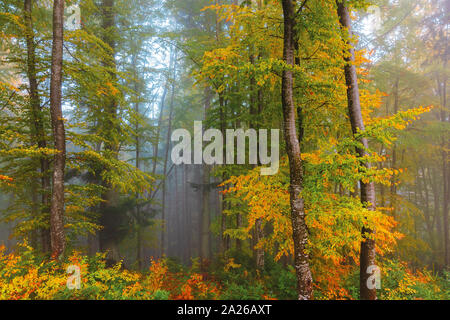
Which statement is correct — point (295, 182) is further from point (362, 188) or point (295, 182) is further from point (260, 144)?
point (260, 144)

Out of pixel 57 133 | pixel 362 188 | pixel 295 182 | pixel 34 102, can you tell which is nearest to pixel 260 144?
pixel 295 182

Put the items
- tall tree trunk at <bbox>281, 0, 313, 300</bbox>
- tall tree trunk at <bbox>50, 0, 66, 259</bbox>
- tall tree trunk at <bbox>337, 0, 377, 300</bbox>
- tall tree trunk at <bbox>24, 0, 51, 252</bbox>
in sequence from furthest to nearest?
1. tall tree trunk at <bbox>24, 0, 51, 252</bbox>
2. tall tree trunk at <bbox>50, 0, 66, 259</bbox>
3. tall tree trunk at <bbox>337, 0, 377, 300</bbox>
4. tall tree trunk at <bbox>281, 0, 313, 300</bbox>

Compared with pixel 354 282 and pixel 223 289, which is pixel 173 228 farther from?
pixel 354 282

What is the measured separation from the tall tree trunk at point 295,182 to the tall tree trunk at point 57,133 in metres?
6.31

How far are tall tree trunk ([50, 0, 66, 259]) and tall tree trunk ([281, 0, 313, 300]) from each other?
6.31m

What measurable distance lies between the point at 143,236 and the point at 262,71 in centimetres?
1289

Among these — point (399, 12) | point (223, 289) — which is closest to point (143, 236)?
point (223, 289)

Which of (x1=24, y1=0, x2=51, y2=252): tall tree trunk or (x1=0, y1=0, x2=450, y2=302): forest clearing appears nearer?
(x1=0, y1=0, x2=450, y2=302): forest clearing

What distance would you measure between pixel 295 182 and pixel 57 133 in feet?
22.0

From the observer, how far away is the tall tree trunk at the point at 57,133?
554cm

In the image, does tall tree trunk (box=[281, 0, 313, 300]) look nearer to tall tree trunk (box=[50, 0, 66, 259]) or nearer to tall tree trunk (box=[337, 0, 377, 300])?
tall tree trunk (box=[337, 0, 377, 300])

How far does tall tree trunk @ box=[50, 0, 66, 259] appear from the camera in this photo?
554cm

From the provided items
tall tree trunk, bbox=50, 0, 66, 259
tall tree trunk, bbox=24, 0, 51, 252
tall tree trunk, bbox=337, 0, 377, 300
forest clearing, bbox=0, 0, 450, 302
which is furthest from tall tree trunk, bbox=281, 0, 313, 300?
tall tree trunk, bbox=24, 0, 51, 252

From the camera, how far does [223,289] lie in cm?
687
